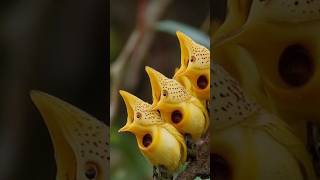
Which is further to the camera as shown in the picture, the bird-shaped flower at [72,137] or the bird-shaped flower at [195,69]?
the bird-shaped flower at [72,137]

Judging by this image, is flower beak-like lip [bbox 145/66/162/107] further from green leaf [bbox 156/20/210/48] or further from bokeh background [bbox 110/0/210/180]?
green leaf [bbox 156/20/210/48]

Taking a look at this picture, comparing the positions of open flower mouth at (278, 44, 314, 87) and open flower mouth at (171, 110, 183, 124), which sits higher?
open flower mouth at (278, 44, 314, 87)

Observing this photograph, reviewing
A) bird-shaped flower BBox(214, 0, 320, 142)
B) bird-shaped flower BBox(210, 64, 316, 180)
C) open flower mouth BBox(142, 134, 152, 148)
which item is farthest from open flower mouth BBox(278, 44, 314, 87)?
open flower mouth BBox(142, 134, 152, 148)

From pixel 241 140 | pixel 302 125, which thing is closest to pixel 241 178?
pixel 241 140

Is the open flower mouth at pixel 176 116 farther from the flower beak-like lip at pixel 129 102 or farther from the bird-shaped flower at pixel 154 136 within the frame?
the flower beak-like lip at pixel 129 102

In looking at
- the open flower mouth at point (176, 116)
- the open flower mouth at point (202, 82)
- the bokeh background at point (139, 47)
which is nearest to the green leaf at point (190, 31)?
the bokeh background at point (139, 47)

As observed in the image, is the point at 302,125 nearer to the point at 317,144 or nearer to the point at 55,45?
the point at 317,144
